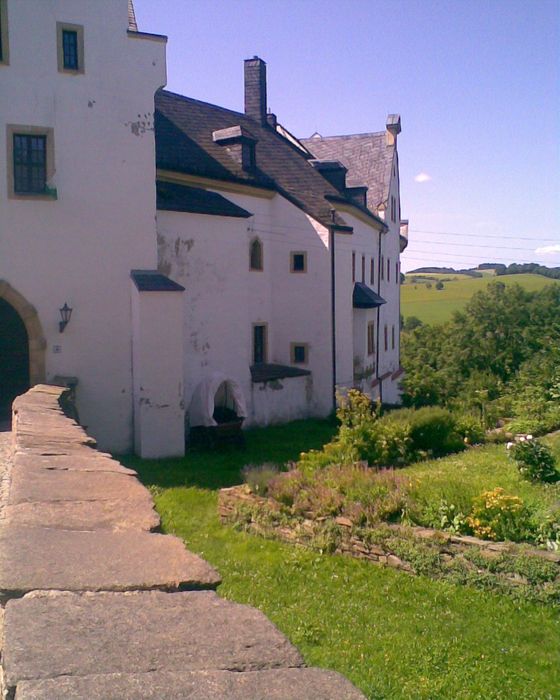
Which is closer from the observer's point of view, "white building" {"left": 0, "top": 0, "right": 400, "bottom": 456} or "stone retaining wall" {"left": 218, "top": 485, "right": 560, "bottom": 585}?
"stone retaining wall" {"left": 218, "top": 485, "right": 560, "bottom": 585}

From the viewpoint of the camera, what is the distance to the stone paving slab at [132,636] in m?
2.53

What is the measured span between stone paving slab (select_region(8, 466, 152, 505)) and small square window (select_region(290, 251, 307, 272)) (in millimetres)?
20467

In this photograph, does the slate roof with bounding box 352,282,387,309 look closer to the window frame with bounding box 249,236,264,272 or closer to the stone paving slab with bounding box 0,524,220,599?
the window frame with bounding box 249,236,264,272

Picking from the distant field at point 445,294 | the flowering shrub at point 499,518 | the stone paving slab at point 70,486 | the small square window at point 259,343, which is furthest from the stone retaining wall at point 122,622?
the distant field at point 445,294

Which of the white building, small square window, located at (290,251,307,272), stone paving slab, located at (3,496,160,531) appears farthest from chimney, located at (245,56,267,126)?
stone paving slab, located at (3,496,160,531)

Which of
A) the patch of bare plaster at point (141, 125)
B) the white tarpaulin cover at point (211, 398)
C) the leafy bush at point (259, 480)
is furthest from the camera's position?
the white tarpaulin cover at point (211, 398)

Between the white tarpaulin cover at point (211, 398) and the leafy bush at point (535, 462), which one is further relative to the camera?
the white tarpaulin cover at point (211, 398)

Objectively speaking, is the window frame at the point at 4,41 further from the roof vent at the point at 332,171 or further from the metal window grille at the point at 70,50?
the roof vent at the point at 332,171

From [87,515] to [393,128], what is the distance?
3512 cm

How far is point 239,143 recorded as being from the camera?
81.7ft

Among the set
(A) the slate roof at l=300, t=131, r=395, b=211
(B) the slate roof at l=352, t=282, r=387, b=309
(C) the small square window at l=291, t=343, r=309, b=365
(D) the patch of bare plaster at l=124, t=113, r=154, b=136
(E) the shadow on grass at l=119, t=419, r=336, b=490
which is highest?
(A) the slate roof at l=300, t=131, r=395, b=211

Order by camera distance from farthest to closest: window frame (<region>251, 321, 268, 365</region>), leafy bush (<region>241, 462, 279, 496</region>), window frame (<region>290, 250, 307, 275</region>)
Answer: window frame (<region>290, 250, 307, 275</region>), window frame (<region>251, 321, 268, 365</region>), leafy bush (<region>241, 462, 279, 496</region>)

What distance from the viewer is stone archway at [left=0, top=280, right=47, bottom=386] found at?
16609mm

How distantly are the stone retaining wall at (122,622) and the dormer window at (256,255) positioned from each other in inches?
806
